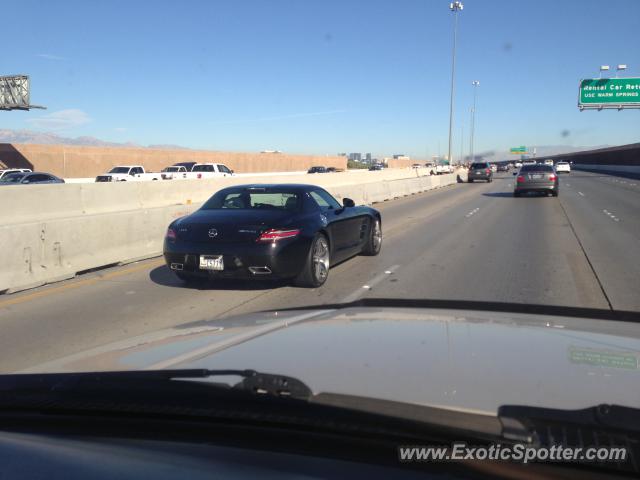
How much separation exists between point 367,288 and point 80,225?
4.92 meters

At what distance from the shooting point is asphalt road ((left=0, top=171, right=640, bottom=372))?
637cm

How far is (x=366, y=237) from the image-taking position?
34.9 feet

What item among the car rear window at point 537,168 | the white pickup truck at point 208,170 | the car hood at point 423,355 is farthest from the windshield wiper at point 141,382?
the white pickup truck at point 208,170

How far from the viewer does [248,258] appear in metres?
7.53

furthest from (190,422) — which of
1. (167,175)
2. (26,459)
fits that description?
(167,175)

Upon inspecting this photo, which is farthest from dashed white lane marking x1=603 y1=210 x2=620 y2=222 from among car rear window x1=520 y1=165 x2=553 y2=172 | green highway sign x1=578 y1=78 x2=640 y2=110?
green highway sign x1=578 y1=78 x2=640 y2=110

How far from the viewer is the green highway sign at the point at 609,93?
47.1 meters

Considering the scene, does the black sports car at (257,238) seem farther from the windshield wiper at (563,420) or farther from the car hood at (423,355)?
the windshield wiper at (563,420)

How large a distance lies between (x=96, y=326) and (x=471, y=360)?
474 centimetres

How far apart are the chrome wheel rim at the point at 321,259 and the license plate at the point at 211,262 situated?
1.35 m

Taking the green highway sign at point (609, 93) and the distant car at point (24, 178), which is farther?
the green highway sign at point (609, 93)

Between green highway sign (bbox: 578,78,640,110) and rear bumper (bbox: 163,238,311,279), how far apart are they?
155 feet

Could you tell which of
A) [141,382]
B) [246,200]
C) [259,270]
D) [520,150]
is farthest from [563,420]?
[520,150]

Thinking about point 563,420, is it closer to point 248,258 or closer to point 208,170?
point 248,258
